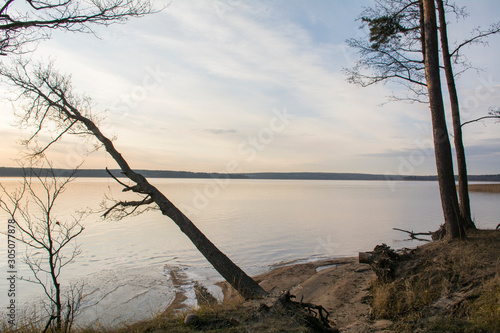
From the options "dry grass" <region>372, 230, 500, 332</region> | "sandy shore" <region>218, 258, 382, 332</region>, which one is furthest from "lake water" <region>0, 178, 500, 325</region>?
"dry grass" <region>372, 230, 500, 332</region>

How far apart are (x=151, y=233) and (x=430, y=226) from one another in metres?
19.3

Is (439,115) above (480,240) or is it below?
above

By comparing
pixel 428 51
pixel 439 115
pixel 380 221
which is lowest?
pixel 380 221

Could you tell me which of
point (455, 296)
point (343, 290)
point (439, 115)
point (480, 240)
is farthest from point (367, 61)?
point (455, 296)

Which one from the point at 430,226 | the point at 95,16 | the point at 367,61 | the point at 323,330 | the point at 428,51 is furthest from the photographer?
Answer: the point at 430,226

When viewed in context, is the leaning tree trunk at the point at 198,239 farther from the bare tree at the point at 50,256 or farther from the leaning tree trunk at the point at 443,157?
the leaning tree trunk at the point at 443,157

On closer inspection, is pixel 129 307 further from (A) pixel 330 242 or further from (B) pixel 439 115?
(A) pixel 330 242

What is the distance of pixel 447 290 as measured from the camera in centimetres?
645

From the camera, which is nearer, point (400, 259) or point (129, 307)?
point (400, 259)

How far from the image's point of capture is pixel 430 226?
2383 cm

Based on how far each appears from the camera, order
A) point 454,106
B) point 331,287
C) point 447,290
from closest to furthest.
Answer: point 447,290
point 331,287
point 454,106

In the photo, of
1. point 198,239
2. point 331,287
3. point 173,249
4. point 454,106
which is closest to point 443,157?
point 454,106

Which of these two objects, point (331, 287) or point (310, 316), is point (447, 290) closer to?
point (310, 316)

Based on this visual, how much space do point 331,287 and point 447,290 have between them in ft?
12.4
